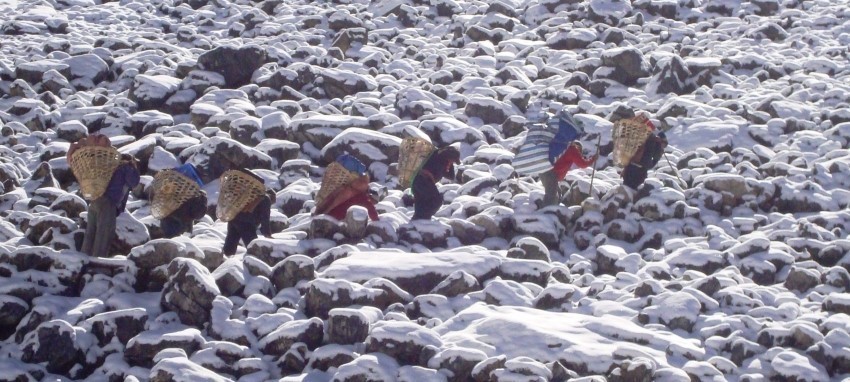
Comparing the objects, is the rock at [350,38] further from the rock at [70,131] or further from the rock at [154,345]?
the rock at [154,345]

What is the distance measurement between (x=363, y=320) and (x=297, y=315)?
2.86ft

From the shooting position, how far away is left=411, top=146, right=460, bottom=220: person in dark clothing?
12.8 m

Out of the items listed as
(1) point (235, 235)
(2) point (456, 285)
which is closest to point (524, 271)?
(2) point (456, 285)

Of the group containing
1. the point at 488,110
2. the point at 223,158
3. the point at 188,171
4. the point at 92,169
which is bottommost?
the point at 223,158

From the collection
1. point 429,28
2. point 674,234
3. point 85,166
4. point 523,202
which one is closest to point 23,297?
point 85,166

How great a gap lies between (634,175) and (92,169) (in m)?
6.54

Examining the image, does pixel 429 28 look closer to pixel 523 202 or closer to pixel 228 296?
pixel 523 202

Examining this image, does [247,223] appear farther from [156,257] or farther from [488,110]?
[488,110]

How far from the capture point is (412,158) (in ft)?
42.2

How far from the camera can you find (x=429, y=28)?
76.7ft

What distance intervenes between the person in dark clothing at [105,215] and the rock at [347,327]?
3148 mm

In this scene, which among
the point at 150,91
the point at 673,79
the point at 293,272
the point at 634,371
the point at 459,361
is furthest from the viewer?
the point at 673,79

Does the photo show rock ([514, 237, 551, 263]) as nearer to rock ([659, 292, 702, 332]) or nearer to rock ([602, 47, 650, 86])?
rock ([659, 292, 702, 332])

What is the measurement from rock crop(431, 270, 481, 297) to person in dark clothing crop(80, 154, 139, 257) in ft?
11.8
